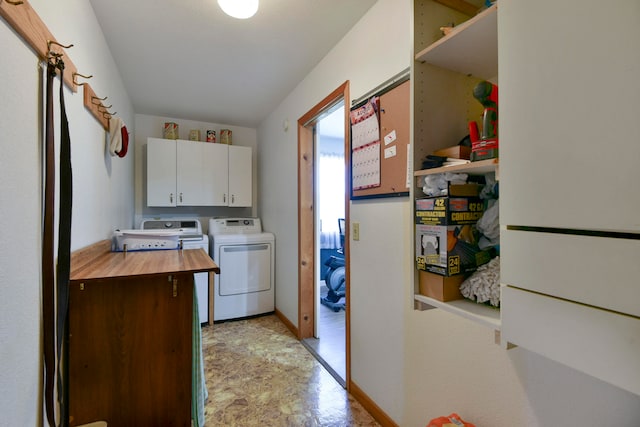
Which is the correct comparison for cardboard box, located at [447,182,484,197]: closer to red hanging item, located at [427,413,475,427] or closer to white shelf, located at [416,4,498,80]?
white shelf, located at [416,4,498,80]

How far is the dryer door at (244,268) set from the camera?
312 cm

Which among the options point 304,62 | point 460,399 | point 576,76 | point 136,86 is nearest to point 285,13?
point 304,62

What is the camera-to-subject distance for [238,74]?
246cm

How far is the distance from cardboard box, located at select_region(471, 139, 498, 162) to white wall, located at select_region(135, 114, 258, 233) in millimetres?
3415

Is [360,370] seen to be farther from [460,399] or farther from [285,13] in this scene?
[285,13]

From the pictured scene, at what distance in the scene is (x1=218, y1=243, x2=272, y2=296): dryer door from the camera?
3.12 m

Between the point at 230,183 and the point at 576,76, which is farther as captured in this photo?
the point at 230,183

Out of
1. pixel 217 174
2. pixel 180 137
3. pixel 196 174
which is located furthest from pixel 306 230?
pixel 180 137

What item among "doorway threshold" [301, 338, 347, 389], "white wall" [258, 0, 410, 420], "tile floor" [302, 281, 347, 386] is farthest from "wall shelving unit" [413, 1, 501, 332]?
"tile floor" [302, 281, 347, 386]

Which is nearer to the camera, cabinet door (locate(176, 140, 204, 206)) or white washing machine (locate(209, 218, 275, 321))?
white washing machine (locate(209, 218, 275, 321))

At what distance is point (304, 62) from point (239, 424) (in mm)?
2482

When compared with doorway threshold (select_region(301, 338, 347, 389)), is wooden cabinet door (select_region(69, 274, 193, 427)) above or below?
above

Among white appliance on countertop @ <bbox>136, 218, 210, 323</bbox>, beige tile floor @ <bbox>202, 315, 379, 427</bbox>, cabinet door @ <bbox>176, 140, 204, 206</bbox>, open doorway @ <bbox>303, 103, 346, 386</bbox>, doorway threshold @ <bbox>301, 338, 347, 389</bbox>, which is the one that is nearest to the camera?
beige tile floor @ <bbox>202, 315, 379, 427</bbox>

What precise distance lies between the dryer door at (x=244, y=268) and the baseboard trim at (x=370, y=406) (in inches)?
65.7
